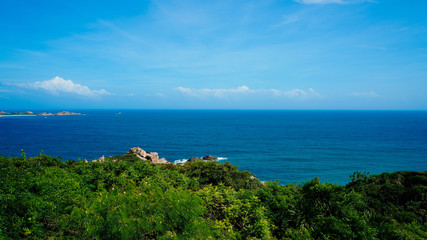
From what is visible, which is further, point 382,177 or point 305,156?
point 305,156

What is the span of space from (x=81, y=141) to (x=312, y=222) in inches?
3231

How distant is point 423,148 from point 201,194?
Result: 86763 millimetres

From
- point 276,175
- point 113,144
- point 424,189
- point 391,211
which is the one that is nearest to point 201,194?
point 391,211

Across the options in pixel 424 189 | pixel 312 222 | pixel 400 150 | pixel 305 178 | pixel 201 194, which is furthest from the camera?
pixel 400 150

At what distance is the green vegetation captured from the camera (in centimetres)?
800

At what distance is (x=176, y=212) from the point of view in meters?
8.74

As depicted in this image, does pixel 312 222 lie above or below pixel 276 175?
above

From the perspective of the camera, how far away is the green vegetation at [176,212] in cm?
800

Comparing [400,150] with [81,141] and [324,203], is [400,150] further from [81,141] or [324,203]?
[81,141]

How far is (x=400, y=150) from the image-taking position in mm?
67438

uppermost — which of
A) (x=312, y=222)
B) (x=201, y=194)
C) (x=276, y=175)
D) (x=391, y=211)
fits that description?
(x=201, y=194)

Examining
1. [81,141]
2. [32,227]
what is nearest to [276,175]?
[32,227]

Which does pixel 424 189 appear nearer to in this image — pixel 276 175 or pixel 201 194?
pixel 201 194

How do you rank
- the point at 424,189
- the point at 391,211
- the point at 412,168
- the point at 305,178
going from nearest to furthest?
the point at 391,211, the point at 424,189, the point at 305,178, the point at 412,168
